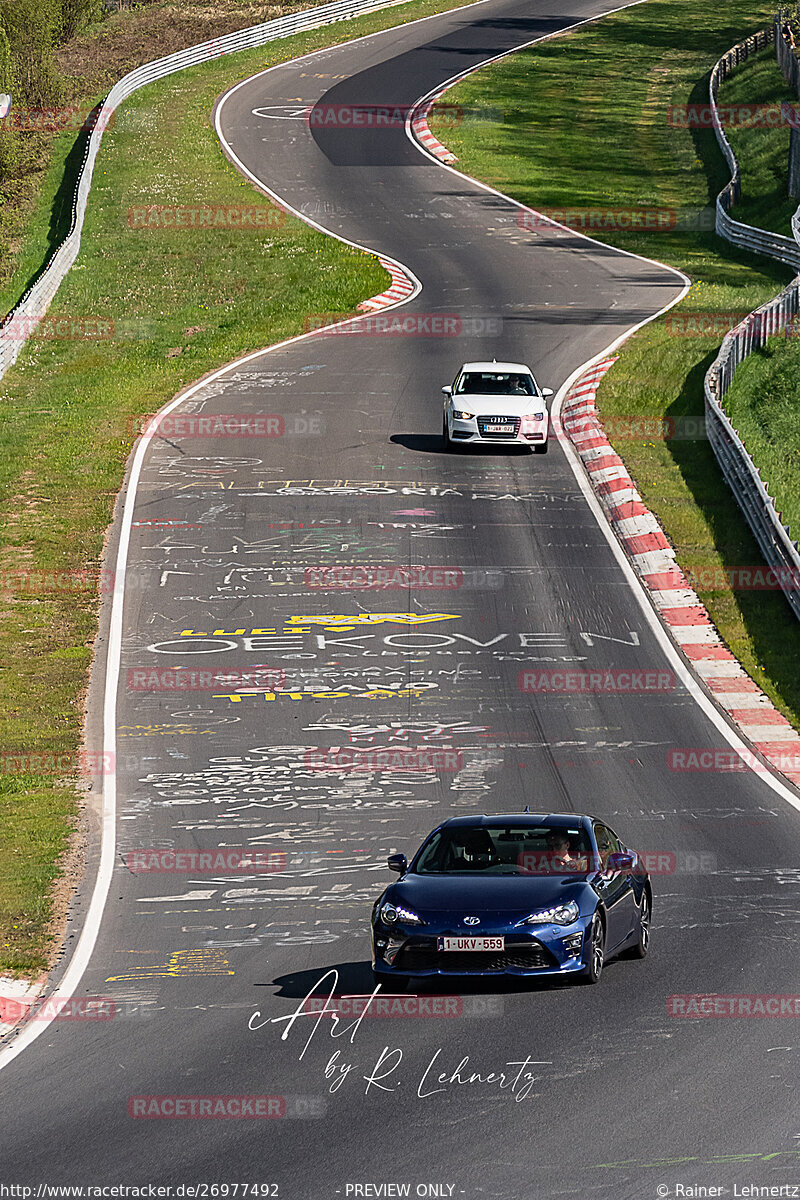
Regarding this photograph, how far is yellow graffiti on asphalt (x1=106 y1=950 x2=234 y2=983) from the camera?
12883 mm

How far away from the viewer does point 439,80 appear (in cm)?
7631

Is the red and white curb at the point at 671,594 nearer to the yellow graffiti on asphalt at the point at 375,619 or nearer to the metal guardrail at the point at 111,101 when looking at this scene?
the yellow graffiti on asphalt at the point at 375,619

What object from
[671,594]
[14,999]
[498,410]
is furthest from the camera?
[498,410]

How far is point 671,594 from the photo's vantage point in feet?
84.2

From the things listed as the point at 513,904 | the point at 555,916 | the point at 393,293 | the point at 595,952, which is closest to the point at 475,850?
the point at 513,904

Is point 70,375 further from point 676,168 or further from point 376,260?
point 676,168

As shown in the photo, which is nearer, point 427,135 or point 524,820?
point 524,820

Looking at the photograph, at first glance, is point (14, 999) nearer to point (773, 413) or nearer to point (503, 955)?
point (503, 955)

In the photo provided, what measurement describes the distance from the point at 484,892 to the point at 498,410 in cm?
2125

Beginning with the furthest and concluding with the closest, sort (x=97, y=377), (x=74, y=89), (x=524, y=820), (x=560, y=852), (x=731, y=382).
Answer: (x=74, y=89)
(x=97, y=377)
(x=731, y=382)
(x=524, y=820)
(x=560, y=852)

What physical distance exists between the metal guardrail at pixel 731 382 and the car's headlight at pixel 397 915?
14021 mm
